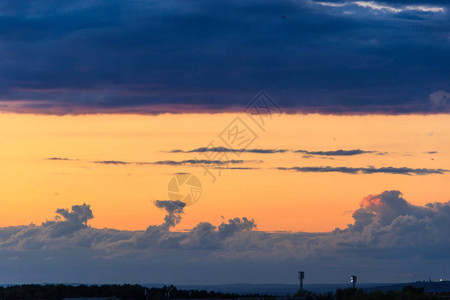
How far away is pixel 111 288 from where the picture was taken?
611 ft

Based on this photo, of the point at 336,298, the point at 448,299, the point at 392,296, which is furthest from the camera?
the point at 336,298

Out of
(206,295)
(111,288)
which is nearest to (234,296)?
(206,295)

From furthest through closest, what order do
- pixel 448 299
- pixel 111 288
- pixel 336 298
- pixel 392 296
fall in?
pixel 111 288
pixel 336 298
pixel 448 299
pixel 392 296

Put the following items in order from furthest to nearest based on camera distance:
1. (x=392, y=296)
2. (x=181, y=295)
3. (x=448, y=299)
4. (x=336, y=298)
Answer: (x=181, y=295), (x=336, y=298), (x=448, y=299), (x=392, y=296)

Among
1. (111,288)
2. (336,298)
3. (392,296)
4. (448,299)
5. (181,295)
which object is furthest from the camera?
(111,288)

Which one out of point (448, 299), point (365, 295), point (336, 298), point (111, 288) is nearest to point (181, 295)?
point (111, 288)

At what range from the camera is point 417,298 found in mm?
135875

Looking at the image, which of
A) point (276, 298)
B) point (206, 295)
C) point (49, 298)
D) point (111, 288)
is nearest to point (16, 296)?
point (49, 298)

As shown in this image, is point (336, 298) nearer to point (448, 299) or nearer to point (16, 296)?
point (448, 299)

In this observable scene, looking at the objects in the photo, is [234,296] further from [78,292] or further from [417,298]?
[417,298]

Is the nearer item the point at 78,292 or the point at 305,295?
the point at 305,295

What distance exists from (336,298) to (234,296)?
28.2 metres

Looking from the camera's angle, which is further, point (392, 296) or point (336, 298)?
point (336, 298)

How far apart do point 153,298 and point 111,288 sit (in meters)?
27.4
